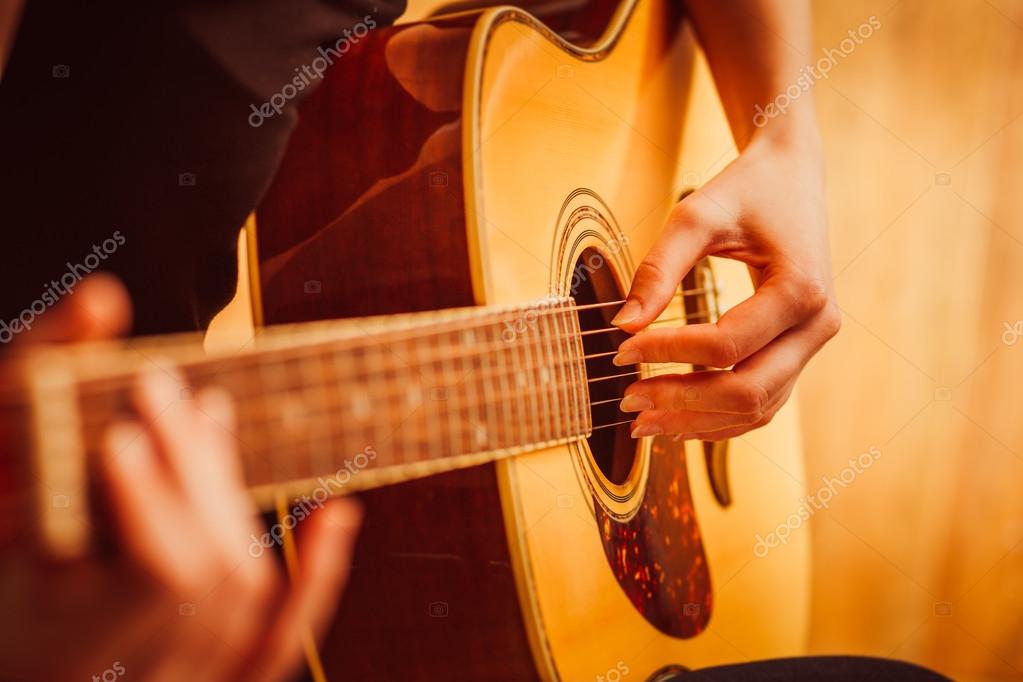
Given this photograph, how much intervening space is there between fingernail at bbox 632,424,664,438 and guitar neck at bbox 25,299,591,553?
9 centimetres

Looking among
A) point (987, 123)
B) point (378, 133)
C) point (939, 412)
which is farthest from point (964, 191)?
point (378, 133)

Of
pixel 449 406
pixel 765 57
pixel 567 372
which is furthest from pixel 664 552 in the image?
pixel 765 57

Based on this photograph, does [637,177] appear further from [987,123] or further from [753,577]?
[987,123]

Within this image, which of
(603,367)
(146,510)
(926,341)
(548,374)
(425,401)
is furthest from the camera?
(926,341)

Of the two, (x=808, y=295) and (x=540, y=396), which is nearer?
(x=540, y=396)

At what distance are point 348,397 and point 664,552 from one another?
471 millimetres

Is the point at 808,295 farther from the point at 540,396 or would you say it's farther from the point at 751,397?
the point at 540,396

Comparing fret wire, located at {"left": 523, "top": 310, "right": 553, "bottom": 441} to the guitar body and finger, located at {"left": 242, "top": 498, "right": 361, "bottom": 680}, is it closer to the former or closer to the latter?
the guitar body

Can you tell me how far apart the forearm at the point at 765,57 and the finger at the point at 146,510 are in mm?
736

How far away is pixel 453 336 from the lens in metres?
0.49

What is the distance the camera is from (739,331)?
0.67 meters

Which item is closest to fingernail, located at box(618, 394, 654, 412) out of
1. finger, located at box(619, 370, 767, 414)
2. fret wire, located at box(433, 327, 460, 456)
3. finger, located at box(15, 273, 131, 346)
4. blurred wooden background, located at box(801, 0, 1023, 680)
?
finger, located at box(619, 370, 767, 414)

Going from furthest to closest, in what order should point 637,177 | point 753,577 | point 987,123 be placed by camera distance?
point 987,123, point 753,577, point 637,177

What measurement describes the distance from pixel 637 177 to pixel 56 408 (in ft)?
2.06
